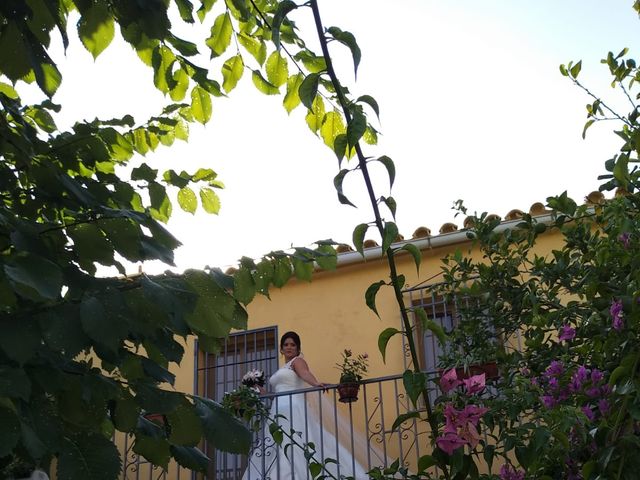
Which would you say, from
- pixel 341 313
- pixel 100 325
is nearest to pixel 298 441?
pixel 341 313

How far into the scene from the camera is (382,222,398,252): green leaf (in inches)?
60.1

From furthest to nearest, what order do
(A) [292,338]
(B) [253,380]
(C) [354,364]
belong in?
(A) [292,338] → (C) [354,364] → (B) [253,380]

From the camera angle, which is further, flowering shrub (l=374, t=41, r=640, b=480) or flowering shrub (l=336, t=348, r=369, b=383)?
flowering shrub (l=336, t=348, r=369, b=383)

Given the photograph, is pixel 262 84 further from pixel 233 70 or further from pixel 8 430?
pixel 8 430

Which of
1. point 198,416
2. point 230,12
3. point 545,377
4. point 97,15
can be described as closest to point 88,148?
point 97,15

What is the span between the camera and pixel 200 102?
3.28 meters

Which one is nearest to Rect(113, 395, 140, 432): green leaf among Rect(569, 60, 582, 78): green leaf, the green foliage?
the green foliage

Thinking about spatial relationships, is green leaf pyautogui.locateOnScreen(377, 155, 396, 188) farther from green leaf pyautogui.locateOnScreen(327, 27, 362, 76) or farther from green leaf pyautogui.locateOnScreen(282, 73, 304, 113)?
green leaf pyautogui.locateOnScreen(282, 73, 304, 113)

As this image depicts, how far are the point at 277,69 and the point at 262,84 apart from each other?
143mm

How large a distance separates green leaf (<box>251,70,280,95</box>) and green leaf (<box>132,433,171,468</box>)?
136 cm

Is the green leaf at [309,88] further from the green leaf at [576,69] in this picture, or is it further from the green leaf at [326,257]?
the green leaf at [576,69]

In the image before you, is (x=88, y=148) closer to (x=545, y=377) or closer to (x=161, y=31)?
(x=161, y=31)

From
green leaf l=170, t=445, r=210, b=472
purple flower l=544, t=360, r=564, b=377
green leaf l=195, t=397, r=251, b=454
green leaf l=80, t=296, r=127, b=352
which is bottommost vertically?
green leaf l=170, t=445, r=210, b=472

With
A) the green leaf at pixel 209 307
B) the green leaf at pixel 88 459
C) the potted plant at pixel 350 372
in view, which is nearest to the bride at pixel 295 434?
the potted plant at pixel 350 372
